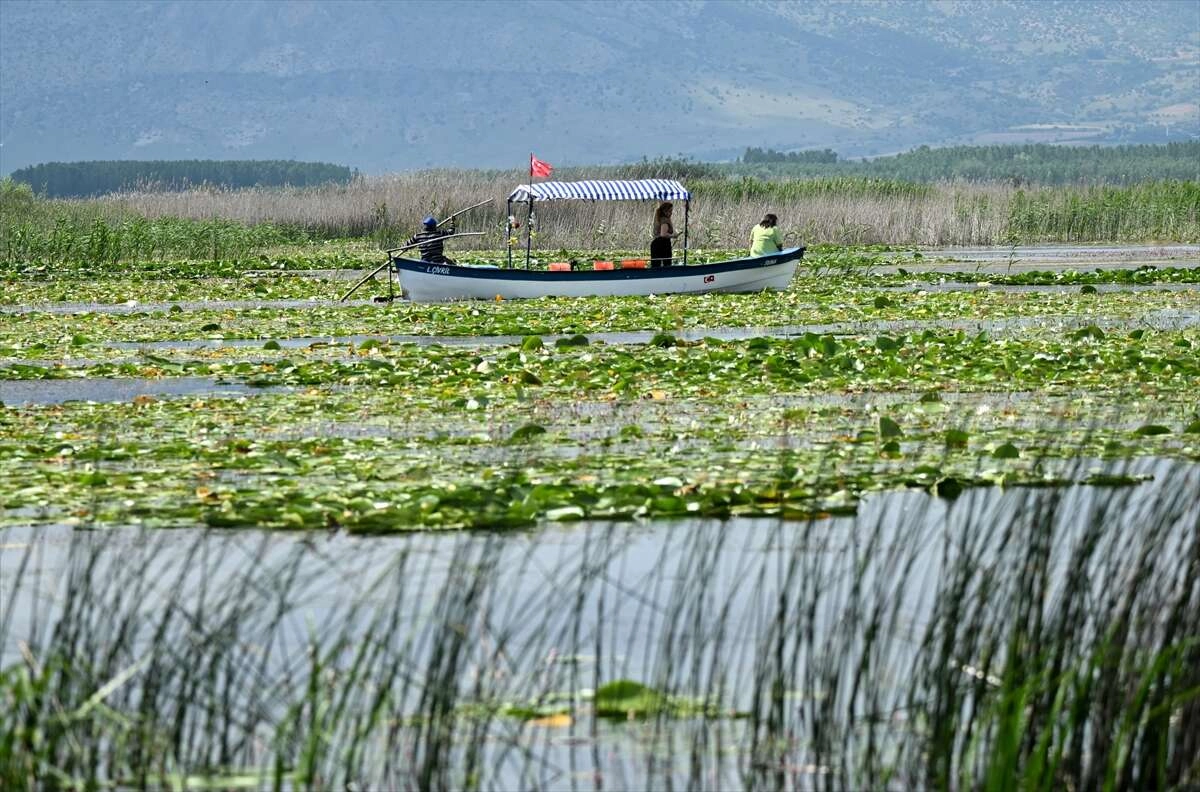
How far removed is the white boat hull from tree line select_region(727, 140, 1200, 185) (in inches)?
5251

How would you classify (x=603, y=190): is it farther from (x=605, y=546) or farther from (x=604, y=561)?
(x=604, y=561)

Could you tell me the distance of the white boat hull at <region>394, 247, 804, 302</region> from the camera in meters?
29.6

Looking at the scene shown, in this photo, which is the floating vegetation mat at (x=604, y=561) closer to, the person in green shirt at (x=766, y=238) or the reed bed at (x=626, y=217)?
the person in green shirt at (x=766, y=238)

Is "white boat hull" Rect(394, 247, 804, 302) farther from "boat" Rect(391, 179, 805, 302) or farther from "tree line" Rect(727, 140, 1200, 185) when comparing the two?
"tree line" Rect(727, 140, 1200, 185)

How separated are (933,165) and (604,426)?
587 feet

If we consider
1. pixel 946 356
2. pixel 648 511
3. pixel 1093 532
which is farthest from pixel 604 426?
pixel 1093 532

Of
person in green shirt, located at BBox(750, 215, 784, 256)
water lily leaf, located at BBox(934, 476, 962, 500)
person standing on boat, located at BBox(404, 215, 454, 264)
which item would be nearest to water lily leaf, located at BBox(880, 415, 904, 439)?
water lily leaf, located at BBox(934, 476, 962, 500)

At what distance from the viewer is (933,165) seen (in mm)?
188875

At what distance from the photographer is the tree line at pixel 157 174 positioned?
565 feet

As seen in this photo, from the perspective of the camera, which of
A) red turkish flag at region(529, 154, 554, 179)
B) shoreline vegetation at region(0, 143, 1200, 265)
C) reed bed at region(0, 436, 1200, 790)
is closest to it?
reed bed at region(0, 436, 1200, 790)

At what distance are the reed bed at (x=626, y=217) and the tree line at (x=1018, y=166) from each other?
109 metres

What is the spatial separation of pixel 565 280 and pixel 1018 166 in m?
156

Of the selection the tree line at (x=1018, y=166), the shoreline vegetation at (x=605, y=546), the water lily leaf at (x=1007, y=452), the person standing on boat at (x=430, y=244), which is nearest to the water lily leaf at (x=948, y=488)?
the shoreline vegetation at (x=605, y=546)

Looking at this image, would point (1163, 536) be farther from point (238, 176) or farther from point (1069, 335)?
point (238, 176)
